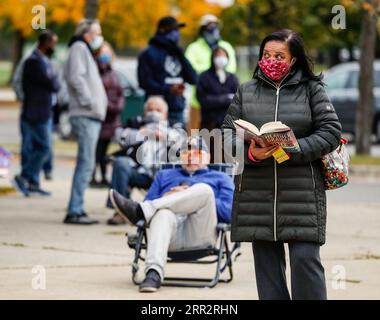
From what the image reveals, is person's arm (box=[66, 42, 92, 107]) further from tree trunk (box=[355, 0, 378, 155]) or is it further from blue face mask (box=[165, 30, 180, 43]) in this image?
tree trunk (box=[355, 0, 378, 155])

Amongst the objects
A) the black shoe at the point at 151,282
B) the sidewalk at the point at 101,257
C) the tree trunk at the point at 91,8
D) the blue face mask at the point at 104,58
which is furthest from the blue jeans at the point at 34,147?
the black shoe at the point at 151,282

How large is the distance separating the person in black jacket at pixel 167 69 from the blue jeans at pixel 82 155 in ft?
6.37

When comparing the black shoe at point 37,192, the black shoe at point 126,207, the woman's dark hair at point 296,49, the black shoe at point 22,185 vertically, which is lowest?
the black shoe at point 37,192

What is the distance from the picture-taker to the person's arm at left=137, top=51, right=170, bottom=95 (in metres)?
14.2

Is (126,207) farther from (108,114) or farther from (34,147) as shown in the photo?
(108,114)

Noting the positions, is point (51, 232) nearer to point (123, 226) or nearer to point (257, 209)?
point (123, 226)

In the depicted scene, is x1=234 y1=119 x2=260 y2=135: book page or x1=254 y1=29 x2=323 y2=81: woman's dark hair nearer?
x1=234 y1=119 x2=260 y2=135: book page

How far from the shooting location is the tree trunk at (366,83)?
22172 millimetres

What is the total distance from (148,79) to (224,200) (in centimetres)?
529

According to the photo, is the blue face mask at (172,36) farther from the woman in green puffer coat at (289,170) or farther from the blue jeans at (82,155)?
the woman in green puffer coat at (289,170)

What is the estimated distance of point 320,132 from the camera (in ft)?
21.8

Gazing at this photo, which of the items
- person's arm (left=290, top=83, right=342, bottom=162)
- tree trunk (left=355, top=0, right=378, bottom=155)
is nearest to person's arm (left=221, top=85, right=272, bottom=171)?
person's arm (left=290, top=83, right=342, bottom=162)

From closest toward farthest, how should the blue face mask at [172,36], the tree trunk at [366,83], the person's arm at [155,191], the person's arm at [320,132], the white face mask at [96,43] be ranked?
the person's arm at [320,132]
the person's arm at [155,191]
the white face mask at [96,43]
the blue face mask at [172,36]
the tree trunk at [366,83]

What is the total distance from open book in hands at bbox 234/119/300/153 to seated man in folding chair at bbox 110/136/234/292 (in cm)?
230
